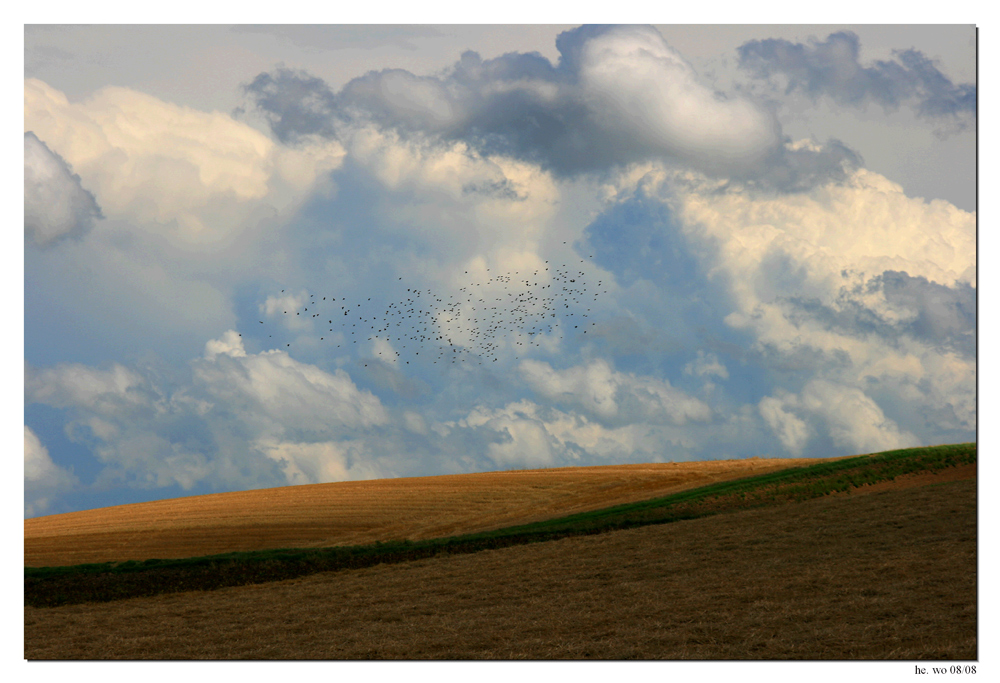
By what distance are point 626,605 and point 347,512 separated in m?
18.3

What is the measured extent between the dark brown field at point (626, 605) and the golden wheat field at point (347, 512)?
583 centimetres

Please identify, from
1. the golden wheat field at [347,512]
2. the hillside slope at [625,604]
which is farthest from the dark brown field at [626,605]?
the golden wheat field at [347,512]

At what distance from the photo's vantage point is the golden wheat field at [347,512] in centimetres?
2559

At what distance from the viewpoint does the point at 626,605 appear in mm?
14750

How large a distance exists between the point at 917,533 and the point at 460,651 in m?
13.9

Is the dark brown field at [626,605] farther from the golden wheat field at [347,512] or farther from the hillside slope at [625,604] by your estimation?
the golden wheat field at [347,512]

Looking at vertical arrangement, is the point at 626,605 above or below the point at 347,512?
below

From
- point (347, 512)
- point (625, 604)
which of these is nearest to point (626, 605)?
point (625, 604)

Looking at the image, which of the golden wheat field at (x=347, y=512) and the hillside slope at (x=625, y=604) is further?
the golden wheat field at (x=347, y=512)

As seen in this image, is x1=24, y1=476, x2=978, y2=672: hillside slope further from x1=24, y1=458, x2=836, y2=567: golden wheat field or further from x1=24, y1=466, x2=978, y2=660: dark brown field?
x1=24, y1=458, x2=836, y2=567: golden wheat field

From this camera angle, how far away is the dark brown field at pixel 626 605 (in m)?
12.0

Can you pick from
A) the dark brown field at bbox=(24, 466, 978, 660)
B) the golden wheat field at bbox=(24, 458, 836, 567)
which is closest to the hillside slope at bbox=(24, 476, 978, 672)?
the dark brown field at bbox=(24, 466, 978, 660)

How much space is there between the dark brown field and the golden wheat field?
230 inches

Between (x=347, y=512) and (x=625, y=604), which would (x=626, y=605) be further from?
(x=347, y=512)
